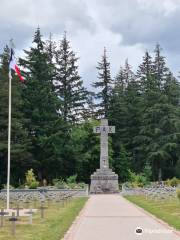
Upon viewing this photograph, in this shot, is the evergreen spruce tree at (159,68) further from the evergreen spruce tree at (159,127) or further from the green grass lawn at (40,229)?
the green grass lawn at (40,229)

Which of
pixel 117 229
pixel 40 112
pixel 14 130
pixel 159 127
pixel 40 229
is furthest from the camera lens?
pixel 159 127

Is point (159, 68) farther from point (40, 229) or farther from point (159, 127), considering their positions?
point (40, 229)

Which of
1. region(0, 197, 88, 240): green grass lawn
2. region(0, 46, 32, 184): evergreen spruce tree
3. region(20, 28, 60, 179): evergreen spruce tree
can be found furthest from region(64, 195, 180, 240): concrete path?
region(20, 28, 60, 179): evergreen spruce tree

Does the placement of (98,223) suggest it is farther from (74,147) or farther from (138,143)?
(138,143)

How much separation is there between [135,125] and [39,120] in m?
16.2

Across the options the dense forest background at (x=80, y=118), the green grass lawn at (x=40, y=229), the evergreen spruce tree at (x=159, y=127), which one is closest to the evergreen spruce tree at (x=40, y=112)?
the dense forest background at (x=80, y=118)

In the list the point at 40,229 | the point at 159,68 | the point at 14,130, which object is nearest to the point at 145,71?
the point at 159,68

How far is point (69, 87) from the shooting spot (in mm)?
69562

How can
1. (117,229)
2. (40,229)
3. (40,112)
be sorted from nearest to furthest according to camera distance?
(117,229) → (40,229) → (40,112)

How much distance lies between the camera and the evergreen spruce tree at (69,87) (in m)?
68.3

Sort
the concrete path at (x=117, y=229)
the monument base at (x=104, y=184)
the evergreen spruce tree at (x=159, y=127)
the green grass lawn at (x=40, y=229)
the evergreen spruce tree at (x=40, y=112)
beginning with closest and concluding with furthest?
the concrete path at (x=117, y=229), the green grass lawn at (x=40, y=229), the monument base at (x=104, y=184), the evergreen spruce tree at (x=40, y=112), the evergreen spruce tree at (x=159, y=127)

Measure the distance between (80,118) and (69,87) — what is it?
4.51 m

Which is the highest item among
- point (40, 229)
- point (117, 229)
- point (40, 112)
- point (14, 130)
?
point (40, 112)

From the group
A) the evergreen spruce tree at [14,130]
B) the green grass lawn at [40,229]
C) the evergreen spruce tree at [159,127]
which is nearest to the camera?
the green grass lawn at [40,229]
